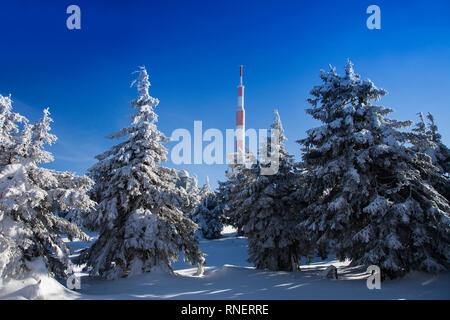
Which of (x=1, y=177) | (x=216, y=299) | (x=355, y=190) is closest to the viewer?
(x=1, y=177)

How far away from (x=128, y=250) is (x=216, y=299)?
18.0ft

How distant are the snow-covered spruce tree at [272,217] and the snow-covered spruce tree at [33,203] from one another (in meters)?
9.84

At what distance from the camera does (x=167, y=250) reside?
13102mm

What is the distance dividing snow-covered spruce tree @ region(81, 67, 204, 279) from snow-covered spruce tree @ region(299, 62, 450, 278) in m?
7.05

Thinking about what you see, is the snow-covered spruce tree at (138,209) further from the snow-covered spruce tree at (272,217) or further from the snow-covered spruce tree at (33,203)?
the snow-covered spruce tree at (272,217)

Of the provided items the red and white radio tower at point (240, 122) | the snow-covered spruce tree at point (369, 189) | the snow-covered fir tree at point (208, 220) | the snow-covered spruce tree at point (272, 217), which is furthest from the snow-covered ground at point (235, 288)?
the red and white radio tower at point (240, 122)

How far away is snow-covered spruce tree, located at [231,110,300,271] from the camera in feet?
54.3

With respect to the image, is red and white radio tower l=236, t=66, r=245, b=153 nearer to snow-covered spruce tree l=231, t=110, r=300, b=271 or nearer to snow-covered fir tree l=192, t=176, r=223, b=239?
snow-covered fir tree l=192, t=176, r=223, b=239

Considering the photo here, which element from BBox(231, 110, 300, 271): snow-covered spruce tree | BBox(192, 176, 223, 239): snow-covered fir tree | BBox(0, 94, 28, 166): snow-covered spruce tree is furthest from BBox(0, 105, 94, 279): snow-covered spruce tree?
BBox(192, 176, 223, 239): snow-covered fir tree

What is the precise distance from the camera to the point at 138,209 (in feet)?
43.9
